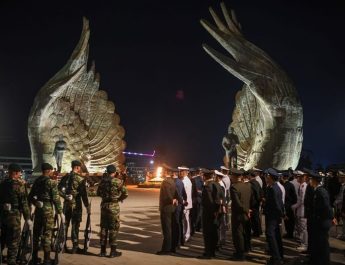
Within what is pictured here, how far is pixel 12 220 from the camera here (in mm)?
6512

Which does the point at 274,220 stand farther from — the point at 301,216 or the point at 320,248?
the point at 301,216

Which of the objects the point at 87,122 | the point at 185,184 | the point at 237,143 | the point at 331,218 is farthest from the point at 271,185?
the point at 87,122

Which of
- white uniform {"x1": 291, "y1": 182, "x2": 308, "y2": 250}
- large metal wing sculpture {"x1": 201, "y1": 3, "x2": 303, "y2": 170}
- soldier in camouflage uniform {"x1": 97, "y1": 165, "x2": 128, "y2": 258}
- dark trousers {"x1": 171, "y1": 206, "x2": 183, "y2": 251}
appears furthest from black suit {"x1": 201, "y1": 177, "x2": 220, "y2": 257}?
large metal wing sculpture {"x1": 201, "y1": 3, "x2": 303, "y2": 170}

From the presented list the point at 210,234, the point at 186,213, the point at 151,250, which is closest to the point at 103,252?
the point at 151,250

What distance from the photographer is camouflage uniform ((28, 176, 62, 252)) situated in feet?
22.2

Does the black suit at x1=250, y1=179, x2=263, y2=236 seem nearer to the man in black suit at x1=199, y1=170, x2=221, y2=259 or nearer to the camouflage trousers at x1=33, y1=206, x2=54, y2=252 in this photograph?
the man in black suit at x1=199, y1=170, x2=221, y2=259

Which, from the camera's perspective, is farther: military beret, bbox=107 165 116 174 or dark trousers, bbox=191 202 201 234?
dark trousers, bbox=191 202 201 234

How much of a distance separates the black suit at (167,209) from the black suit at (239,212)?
4.19ft

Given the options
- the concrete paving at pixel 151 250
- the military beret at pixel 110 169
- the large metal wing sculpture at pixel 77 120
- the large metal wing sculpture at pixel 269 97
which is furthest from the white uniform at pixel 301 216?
the large metal wing sculpture at pixel 77 120

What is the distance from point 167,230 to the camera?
823 centimetres

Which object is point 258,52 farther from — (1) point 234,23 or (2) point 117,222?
(2) point 117,222

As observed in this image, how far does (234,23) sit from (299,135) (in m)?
7.22

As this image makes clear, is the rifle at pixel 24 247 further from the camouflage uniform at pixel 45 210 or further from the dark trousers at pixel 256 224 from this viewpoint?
the dark trousers at pixel 256 224

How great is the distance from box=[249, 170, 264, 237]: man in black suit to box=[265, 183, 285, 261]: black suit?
128 centimetres
